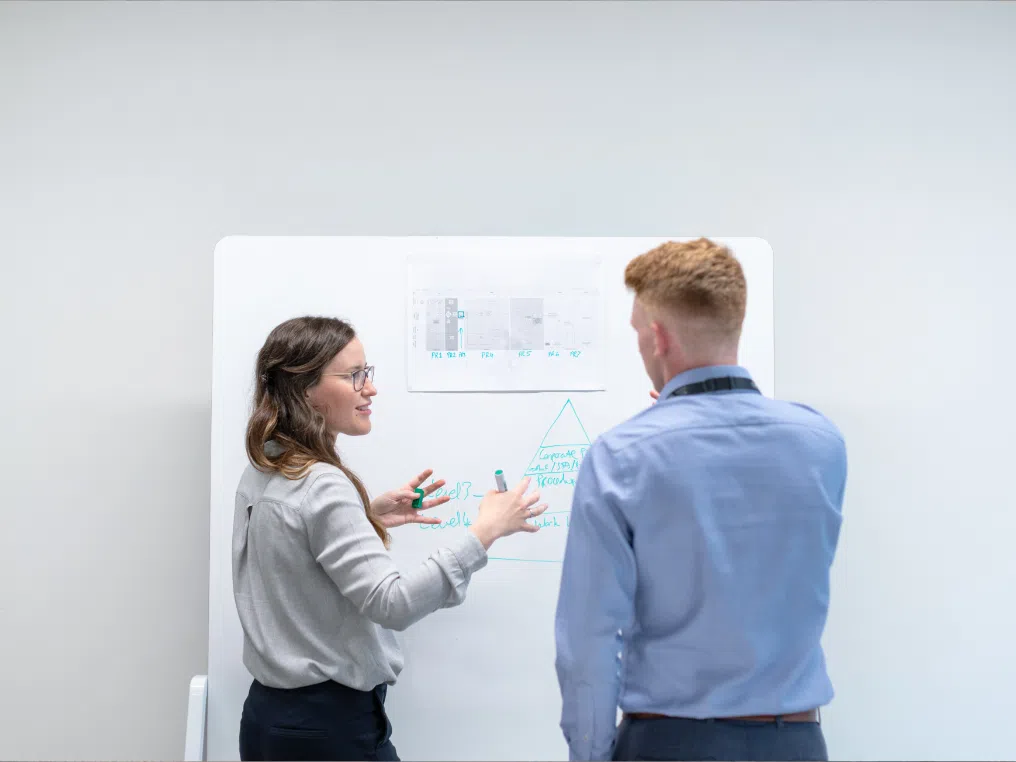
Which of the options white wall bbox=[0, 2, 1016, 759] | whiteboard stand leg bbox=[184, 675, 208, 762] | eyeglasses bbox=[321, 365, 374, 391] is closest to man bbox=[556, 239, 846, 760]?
eyeglasses bbox=[321, 365, 374, 391]

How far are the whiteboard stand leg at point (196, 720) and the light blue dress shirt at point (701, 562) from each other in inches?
39.9

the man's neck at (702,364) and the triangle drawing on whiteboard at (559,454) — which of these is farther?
the triangle drawing on whiteboard at (559,454)

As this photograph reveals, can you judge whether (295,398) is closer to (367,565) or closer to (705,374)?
(367,565)

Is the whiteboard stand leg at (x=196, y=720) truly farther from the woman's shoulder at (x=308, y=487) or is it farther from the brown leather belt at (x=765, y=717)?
the brown leather belt at (x=765, y=717)

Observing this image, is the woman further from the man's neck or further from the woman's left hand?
the man's neck

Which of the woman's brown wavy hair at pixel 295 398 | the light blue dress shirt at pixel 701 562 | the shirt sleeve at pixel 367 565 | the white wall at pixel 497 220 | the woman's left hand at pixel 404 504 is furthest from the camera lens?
the white wall at pixel 497 220

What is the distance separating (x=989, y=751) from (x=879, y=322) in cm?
113

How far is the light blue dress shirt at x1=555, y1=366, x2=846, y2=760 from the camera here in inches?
43.0

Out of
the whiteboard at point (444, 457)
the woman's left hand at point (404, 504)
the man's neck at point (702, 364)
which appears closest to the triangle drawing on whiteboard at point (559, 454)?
the whiteboard at point (444, 457)

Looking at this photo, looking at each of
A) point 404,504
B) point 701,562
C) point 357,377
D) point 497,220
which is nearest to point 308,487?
point 357,377

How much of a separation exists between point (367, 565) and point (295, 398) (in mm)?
336

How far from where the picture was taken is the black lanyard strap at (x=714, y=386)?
114cm

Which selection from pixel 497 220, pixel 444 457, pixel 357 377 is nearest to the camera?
pixel 357 377

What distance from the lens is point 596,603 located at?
1100 millimetres
